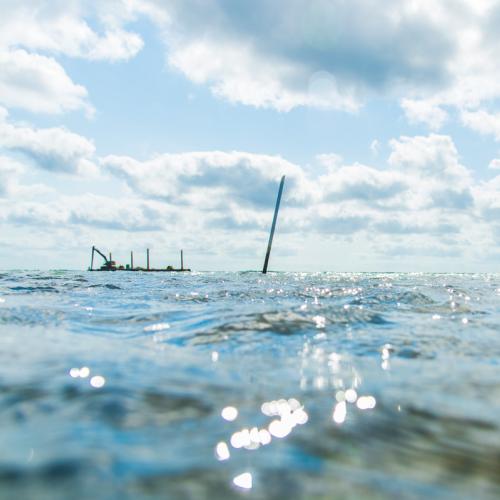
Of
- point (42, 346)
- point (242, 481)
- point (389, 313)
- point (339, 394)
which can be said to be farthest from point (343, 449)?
point (389, 313)

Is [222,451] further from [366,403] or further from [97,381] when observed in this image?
[97,381]

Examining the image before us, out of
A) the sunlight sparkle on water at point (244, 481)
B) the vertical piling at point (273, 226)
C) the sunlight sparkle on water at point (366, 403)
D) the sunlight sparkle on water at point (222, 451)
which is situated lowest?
the sunlight sparkle on water at point (222, 451)

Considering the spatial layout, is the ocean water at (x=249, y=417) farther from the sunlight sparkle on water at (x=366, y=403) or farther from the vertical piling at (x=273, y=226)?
the vertical piling at (x=273, y=226)

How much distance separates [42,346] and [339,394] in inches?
129

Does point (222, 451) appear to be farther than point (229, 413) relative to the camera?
No

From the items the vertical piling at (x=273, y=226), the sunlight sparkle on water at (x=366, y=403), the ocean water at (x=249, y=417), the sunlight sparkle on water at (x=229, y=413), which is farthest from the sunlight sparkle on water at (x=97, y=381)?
the vertical piling at (x=273, y=226)

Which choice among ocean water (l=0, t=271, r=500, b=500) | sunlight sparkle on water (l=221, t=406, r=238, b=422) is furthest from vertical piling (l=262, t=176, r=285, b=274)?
sunlight sparkle on water (l=221, t=406, r=238, b=422)

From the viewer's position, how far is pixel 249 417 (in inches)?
93.6

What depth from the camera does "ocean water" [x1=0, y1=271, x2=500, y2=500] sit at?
1653mm

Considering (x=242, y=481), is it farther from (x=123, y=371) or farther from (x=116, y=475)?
(x=123, y=371)

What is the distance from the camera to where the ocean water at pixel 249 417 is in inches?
65.1

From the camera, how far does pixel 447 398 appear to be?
9.18 feet

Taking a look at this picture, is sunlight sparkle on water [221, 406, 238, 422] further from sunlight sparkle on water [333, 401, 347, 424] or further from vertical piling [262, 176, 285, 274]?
vertical piling [262, 176, 285, 274]

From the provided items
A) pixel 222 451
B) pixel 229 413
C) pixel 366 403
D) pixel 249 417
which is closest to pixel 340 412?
pixel 366 403
